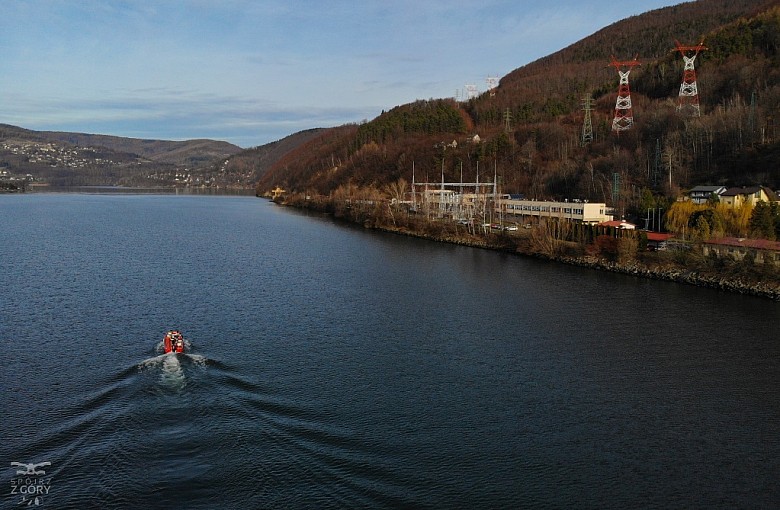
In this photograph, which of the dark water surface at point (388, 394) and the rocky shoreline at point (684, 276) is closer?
the dark water surface at point (388, 394)

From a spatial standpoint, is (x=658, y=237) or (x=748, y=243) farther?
(x=658, y=237)

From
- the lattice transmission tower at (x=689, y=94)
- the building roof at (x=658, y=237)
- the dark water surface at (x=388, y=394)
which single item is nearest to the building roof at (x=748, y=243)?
the building roof at (x=658, y=237)

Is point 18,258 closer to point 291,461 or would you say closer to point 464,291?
point 464,291

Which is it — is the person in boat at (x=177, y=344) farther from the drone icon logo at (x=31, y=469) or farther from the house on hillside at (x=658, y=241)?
the house on hillside at (x=658, y=241)

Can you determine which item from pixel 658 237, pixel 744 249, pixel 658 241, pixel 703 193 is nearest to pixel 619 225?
pixel 658 237

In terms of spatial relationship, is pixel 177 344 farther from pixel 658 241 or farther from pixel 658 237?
pixel 658 237

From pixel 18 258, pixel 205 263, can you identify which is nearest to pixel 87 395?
pixel 205 263

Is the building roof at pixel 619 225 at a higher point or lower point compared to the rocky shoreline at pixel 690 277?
higher
